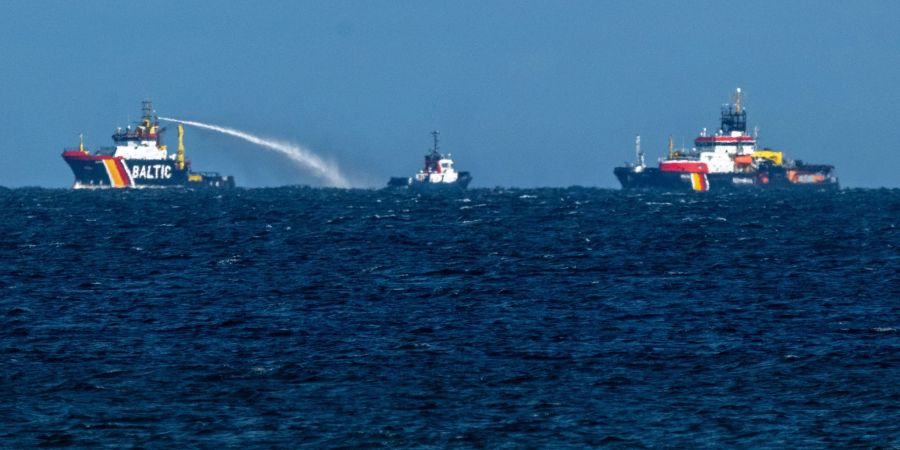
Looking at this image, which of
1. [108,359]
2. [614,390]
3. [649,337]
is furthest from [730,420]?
[108,359]

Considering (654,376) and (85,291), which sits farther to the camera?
(85,291)

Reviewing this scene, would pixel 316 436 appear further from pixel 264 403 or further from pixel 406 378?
pixel 406 378

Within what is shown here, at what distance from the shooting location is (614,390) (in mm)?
30125

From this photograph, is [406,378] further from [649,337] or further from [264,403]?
[649,337]

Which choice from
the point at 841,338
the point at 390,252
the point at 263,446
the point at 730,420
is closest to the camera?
the point at 263,446

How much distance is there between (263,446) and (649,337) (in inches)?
607

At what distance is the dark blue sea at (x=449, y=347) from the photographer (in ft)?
86.9

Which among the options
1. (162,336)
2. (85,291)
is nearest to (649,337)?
(162,336)

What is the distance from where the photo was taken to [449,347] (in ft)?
118

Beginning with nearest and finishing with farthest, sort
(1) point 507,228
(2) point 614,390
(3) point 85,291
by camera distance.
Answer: (2) point 614,390, (3) point 85,291, (1) point 507,228

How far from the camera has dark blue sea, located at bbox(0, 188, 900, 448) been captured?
26500 mm

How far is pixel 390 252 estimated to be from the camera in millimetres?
69750

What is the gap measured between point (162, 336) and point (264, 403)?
9.74 meters

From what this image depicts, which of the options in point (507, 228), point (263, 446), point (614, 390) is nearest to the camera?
point (263, 446)
